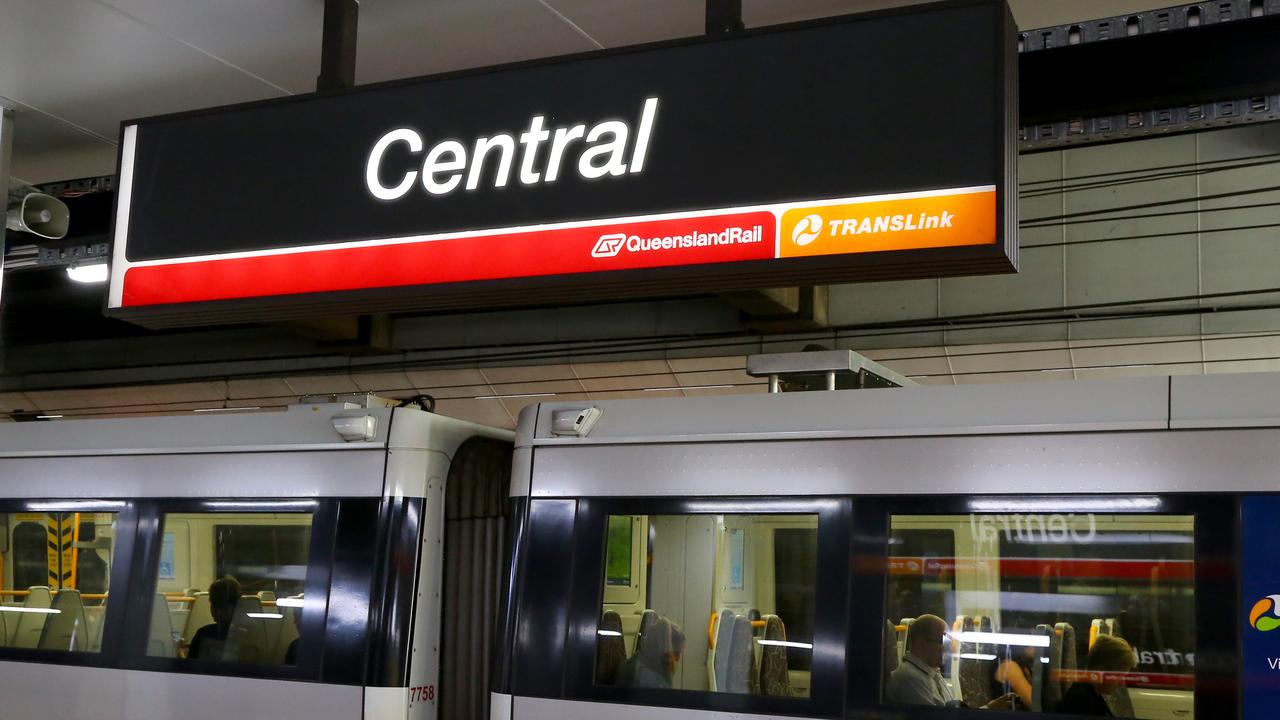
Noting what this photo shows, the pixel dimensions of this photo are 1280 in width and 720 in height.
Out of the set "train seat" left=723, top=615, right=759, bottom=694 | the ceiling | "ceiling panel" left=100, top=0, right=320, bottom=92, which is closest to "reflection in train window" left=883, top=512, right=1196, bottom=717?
"train seat" left=723, top=615, right=759, bottom=694

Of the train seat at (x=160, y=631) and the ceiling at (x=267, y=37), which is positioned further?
the train seat at (x=160, y=631)

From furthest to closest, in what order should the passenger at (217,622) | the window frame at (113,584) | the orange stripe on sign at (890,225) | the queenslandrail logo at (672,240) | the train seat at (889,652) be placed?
the window frame at (113,584) → the passenger at (217,622) → the train seat at (889,652) → the queenslandrail logo at (672,240) → the orange stripe on sign at (890,225)

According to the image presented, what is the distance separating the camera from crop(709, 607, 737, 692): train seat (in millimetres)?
5242

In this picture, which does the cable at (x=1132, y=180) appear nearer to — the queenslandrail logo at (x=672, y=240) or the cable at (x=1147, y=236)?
the cable at (x=1147, y=236)

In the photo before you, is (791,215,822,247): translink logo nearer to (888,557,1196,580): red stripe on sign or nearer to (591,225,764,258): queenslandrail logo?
(591,225,764,258): queenslandrail logo

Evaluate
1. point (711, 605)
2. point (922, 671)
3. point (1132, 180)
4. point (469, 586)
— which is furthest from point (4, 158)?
point (1132, 180)

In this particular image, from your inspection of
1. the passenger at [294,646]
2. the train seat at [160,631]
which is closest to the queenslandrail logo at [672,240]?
the passenger at [294,646]

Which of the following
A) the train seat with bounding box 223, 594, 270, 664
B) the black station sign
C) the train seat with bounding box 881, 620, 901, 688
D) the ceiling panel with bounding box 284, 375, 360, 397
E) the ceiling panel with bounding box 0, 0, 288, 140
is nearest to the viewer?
the black station sign

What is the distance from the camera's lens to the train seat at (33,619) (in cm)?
716

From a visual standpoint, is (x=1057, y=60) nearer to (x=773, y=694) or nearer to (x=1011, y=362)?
(x=773, y=694)

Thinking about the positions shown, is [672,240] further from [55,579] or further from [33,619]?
[33,619]

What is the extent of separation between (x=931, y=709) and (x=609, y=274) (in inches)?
79.7

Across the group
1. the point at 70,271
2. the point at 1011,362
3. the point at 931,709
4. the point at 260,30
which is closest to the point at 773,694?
the point at 931,709

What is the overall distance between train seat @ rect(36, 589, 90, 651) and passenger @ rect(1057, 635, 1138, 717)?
5.09m
